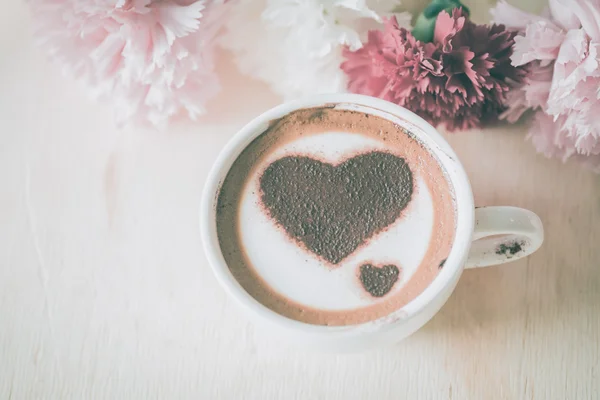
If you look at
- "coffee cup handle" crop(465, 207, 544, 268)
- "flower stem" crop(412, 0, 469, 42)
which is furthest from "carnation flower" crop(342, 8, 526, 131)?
"coffee cup handle" crop(465, 207, 544, 268)

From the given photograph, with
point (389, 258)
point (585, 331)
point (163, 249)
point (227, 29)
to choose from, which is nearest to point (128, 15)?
point (227, 29)

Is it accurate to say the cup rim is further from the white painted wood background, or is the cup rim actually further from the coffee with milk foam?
the white painted wood background

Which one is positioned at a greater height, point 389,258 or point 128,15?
point 128,15

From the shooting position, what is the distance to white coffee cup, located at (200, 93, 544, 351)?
0.52 metres

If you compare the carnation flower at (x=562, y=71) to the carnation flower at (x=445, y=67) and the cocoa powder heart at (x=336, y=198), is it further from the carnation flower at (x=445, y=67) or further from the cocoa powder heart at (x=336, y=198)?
the cocoa powder heart at (x=336, y=198)

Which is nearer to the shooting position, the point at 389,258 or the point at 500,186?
the point at 389,258

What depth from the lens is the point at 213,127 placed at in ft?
2.34

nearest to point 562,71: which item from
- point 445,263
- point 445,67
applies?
point 445,67

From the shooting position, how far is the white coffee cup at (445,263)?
517 millimetres

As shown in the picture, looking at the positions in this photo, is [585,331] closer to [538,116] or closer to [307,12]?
[538,116]

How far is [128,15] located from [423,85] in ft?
0.93

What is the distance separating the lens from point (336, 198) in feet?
1.87

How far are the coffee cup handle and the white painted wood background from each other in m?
0.06

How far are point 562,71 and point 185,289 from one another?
407 millimetres
